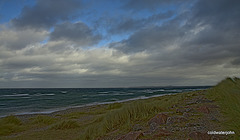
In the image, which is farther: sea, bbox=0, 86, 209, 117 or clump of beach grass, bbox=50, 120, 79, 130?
sea, bbox=0, 86, 209, 117

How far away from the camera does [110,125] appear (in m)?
4.95

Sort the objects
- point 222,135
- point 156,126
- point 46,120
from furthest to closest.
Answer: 1. point 46,120
2. point 156,126
3. point 222,135

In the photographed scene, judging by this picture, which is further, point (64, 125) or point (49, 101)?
point (49, 101)

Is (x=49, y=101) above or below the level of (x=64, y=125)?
below

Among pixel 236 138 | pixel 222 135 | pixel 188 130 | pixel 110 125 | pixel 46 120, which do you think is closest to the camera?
pixel 236 138

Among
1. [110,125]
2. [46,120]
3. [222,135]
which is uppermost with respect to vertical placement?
[222,135]

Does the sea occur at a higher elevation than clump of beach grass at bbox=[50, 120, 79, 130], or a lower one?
lower

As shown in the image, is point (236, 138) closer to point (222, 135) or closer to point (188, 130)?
point (222, 135)

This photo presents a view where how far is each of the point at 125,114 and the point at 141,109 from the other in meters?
0.60

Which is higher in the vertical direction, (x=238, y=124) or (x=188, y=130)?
(x=238, y=124)

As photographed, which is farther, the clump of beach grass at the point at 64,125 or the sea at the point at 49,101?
the sea at the point at 49,101

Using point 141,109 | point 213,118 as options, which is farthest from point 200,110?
point 141,109

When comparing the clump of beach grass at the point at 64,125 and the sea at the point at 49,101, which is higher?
the clump of beach grass at the point at 64,125

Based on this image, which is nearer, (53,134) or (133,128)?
(133,128)
